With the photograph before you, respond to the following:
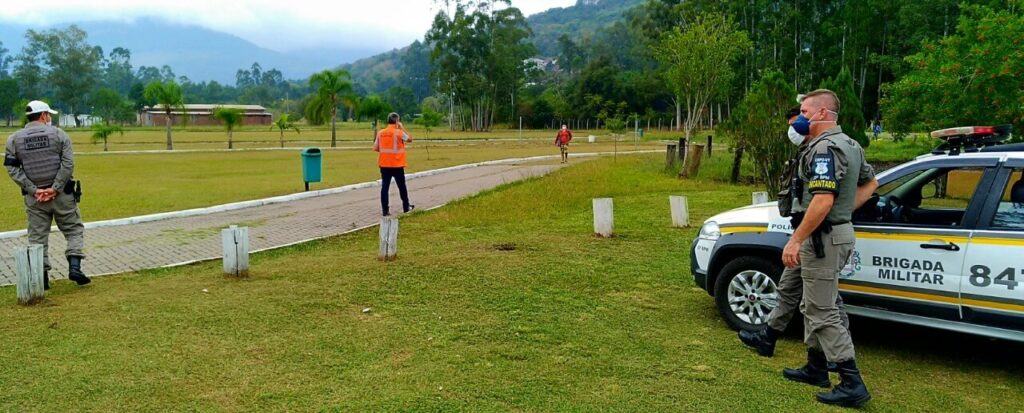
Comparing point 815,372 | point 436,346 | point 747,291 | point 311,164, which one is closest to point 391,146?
point 311,164

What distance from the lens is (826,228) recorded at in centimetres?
416

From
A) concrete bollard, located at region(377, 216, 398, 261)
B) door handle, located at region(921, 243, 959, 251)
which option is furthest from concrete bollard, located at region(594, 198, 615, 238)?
door handle, located at region(921, 243, 959, 251)

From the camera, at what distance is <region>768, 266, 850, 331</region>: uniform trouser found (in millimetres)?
4699

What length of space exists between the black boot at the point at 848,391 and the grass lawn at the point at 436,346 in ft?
0.45

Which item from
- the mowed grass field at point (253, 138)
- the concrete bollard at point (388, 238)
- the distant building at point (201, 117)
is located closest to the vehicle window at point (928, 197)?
the concrete bollard at point (388, 238)

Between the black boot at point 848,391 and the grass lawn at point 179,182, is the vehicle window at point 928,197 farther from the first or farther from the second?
the grass lawn at point 179,182

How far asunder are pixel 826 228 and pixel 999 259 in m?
1.16

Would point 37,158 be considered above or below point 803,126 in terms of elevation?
A: below

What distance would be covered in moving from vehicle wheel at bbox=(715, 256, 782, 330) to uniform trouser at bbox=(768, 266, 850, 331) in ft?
1.27

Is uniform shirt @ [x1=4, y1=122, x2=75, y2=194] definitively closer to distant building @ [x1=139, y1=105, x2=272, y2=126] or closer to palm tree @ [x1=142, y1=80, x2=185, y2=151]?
palm tree @ [x1=142, y1=80, x2=185, y2=151]

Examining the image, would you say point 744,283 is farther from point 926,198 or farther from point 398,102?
point 398,102

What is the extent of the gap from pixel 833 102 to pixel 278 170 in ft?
72.3

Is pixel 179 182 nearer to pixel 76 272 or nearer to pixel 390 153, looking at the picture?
pixel 390 153

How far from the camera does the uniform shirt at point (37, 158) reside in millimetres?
6746
